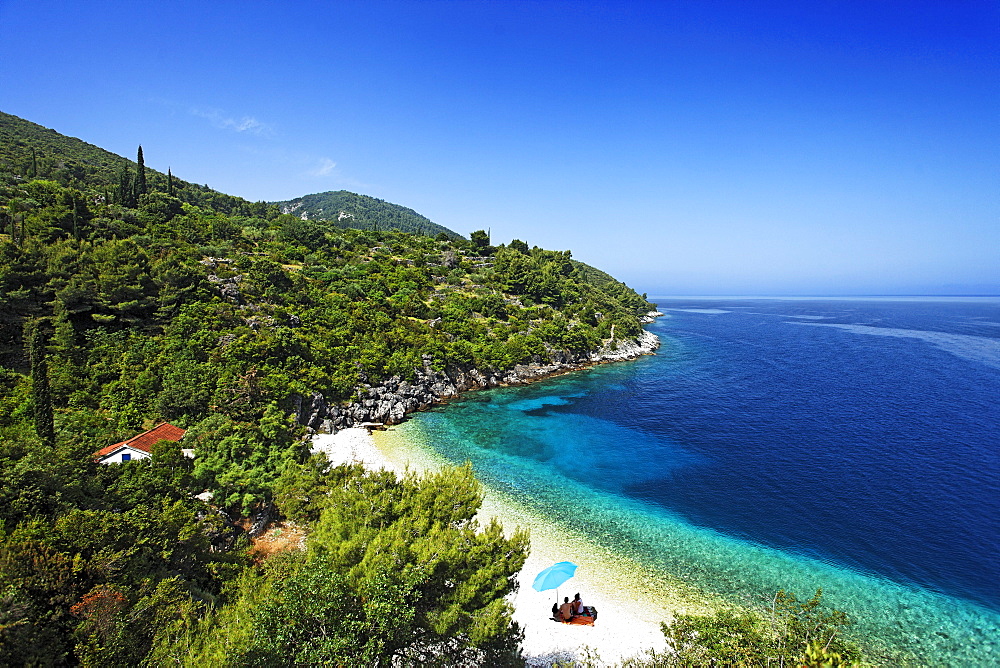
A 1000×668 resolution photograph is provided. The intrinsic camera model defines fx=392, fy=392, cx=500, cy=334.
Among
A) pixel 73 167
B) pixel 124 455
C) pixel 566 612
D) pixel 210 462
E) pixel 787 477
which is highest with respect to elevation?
pixel 73 167

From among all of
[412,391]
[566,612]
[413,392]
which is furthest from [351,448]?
[566,612]

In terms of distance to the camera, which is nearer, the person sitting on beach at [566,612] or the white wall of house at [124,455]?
the person sitting on beach at [566,612]

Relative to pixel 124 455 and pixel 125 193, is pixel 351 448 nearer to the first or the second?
pixel 124 455

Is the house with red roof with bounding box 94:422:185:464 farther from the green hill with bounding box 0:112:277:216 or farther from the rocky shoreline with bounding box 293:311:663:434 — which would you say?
the green hill with bounding box 0:112:277:216

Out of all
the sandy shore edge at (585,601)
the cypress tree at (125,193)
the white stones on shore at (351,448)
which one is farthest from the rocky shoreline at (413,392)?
the cypress tree at (125,193)

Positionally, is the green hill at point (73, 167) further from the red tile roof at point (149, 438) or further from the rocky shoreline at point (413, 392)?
the red tile roof at point (149, 438)

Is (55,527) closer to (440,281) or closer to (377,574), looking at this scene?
(377,574)
